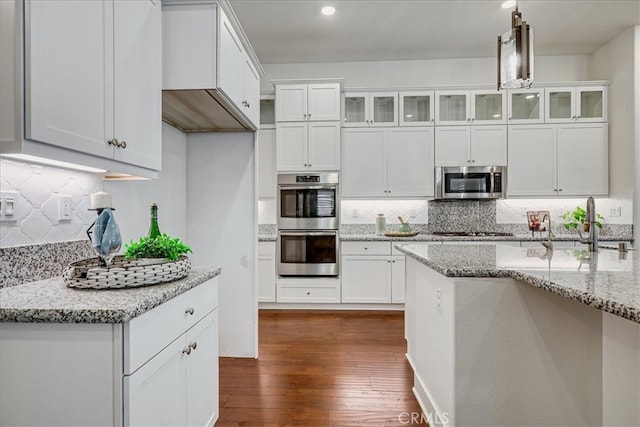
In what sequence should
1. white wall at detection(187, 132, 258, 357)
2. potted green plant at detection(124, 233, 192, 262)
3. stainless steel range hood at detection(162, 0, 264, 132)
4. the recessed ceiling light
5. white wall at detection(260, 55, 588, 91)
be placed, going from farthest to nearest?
white wall at detection(260, 55, 588, 91) < the recessed ceiling light < white wall at detection(187, 132, 258, 357) < stainless steel range hood at detection(162, 0, 264, 132) < potted green plant at detection(124, 233, 192, 262)

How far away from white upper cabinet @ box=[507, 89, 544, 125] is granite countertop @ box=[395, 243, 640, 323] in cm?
261

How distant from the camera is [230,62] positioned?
211 centimetres

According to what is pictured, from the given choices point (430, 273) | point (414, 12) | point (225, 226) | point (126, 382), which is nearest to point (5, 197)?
point (126, 382)

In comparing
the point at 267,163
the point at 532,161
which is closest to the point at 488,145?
the point at 532,161

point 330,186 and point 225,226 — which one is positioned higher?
point 330,186

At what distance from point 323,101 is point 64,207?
320 centimetres

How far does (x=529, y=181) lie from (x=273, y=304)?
3.42m

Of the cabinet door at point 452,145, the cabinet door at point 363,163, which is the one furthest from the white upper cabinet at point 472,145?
the cabinet door at point 363,163

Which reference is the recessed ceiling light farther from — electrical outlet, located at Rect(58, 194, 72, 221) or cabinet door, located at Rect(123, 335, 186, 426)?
cabinet door, located at Rect(123, 335, 186, 426)

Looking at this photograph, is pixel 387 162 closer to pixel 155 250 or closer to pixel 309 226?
pixel 309 226

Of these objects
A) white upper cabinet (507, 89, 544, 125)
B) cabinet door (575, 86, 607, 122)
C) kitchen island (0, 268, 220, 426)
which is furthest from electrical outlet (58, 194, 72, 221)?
cabinet door (575, 86, 607, 122)

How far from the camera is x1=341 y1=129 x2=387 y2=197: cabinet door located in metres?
4.43

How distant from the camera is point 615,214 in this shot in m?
4.29

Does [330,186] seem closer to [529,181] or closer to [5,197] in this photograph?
[529,181]
